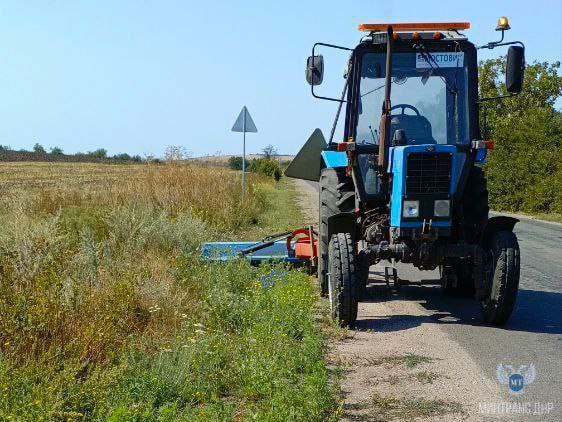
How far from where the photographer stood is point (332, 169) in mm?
8289

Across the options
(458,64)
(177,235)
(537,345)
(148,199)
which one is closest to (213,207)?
(148,199)

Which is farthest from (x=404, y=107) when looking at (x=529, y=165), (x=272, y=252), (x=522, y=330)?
(x=529, y=165)

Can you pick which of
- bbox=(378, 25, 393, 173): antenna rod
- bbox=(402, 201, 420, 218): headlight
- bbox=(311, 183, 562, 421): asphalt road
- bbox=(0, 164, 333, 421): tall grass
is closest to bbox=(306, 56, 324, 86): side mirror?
bbox=(378, 25, 393, 173): antenna rod

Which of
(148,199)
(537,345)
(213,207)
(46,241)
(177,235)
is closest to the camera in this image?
(537,345)

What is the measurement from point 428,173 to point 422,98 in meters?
1.20

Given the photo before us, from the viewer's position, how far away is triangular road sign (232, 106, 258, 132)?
56.7 feet

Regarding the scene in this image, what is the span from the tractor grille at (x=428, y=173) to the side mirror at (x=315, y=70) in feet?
4.10

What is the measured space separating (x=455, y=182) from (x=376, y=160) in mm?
893

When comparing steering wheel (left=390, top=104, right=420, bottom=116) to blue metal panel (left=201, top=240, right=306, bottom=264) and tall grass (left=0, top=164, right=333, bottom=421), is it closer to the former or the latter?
tall grass (left=0, top=164, right=333, bottom=421)

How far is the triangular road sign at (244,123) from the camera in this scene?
1728 centimetres

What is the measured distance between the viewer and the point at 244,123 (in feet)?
56.7

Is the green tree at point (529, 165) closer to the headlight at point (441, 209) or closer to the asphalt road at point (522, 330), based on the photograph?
the asphalt road at point (522, 330)

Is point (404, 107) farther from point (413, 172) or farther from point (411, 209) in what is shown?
point (411, 209)

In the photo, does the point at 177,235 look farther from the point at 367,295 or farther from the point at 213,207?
the point at 213,207
